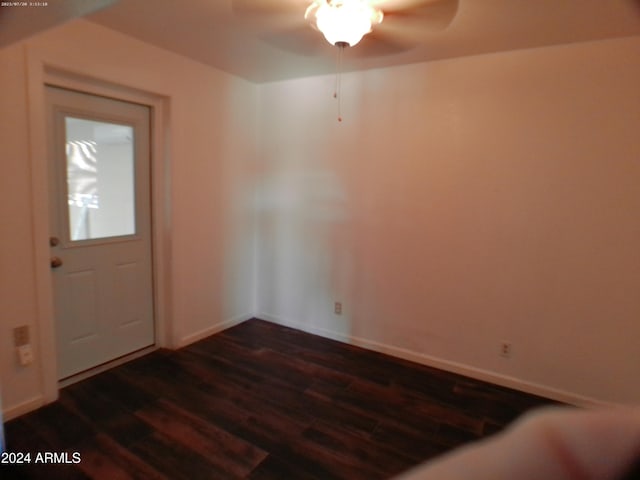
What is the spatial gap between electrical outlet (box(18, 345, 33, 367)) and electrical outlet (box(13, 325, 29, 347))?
0.02 m

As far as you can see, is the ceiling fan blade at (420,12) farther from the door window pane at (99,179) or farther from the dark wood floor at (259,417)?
the dark wood floor at (259,417)

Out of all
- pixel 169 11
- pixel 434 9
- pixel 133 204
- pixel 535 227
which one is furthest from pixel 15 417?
pixel 535 227

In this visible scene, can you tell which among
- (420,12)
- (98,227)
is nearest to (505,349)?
(420,12)

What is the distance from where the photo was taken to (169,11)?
204 centimetres

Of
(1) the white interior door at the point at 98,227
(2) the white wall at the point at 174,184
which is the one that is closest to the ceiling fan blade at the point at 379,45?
(2) the white wall at the point at 174,184

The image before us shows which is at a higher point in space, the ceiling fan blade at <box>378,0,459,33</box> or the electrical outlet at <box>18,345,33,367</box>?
the ceiling fan blade at <box>378,0,459,33</box>

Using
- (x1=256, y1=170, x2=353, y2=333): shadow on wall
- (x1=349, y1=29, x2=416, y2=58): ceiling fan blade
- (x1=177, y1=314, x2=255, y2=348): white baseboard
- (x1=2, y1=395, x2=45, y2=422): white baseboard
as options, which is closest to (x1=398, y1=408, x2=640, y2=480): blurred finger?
(x1=349, y1=29, x2=416, y2=58): ceiling fan blade

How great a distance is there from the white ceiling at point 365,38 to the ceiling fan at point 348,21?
2 cm

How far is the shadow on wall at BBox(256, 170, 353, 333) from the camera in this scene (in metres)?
3.25

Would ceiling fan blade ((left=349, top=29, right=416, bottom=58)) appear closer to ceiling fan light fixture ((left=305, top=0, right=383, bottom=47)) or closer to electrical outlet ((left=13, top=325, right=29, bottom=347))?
ceiling fan light fixture ((left=305, top=0, right=383, bottom=47))

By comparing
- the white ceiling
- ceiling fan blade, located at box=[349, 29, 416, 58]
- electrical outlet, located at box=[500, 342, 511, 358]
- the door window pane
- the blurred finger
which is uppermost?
the white ceiling

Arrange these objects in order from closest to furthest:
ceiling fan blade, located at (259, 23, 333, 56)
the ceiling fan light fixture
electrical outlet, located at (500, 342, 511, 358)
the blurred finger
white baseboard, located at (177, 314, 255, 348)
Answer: the blurred finger < the ceiling fan light fixture < ceiling fan blade, located at (259, 23, 333, 56) < electrical outlet, located at (500, 342, 511, 358) < white baseboard, located at (177, 314, 255, 348)

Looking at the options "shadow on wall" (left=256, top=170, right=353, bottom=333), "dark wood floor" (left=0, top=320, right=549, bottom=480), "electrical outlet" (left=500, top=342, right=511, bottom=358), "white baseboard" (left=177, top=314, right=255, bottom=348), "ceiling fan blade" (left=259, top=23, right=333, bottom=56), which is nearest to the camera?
"dark wood floor" (left=0, top=320, right=549, bottom=480)

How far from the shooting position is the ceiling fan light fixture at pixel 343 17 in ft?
5.41
